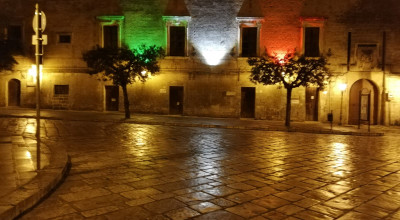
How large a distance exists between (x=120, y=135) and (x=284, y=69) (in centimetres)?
979

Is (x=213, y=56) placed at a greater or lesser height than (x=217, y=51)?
lesser

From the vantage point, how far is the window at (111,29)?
80.3 ft

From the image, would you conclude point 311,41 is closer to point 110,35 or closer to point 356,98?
point 356,98

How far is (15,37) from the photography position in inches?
1011

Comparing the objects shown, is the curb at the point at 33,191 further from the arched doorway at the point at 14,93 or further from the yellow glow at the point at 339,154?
the arched doorway at the point at 14,93

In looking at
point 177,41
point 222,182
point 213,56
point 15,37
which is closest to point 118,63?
point 177,41

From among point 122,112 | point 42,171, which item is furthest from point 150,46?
point 42,171

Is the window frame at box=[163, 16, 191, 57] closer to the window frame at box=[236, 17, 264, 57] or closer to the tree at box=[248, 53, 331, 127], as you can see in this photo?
the window frame at box=[236, 17, 264, 57]

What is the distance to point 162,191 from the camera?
641 centimetres

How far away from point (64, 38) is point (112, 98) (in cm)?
549

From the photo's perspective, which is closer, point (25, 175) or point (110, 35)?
point (25, 175)

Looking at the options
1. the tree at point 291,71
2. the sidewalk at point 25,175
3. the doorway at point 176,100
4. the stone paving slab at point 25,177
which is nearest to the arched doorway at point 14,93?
the doorway at point 176,100

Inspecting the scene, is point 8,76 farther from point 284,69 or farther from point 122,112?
point 284,69

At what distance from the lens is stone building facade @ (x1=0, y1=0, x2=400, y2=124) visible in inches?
867
